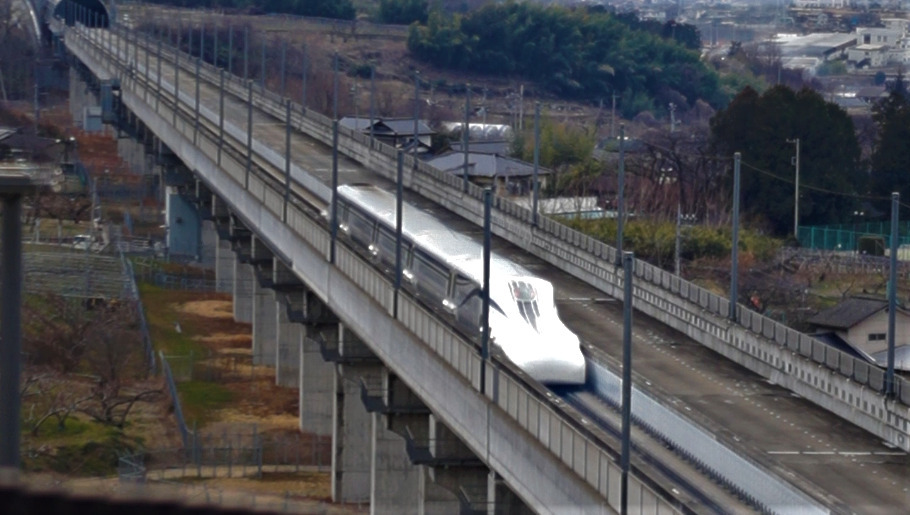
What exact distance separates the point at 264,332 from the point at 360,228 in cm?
1604

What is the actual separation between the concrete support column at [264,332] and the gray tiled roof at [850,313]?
1714 cm

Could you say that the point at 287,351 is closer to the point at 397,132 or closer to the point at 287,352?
the point at 287,352

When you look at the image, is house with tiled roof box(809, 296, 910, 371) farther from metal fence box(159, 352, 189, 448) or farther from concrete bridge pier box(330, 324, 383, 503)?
metal fence box(159, 352, 189, 448)

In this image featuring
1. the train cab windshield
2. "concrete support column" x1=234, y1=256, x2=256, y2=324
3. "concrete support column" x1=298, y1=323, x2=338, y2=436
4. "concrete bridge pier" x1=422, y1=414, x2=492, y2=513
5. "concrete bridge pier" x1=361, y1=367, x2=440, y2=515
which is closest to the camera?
the train cab windshield

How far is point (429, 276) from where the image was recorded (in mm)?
30281

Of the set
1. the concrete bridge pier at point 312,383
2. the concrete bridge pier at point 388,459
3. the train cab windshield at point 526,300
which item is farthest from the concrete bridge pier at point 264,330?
the train cab windshield at point 526,300

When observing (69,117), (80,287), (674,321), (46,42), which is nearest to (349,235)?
(674,321)

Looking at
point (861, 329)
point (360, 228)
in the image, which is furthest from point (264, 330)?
point (861, 329)

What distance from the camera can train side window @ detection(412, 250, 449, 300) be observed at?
2933 centimetres

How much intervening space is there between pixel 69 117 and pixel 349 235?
74982 millimetres

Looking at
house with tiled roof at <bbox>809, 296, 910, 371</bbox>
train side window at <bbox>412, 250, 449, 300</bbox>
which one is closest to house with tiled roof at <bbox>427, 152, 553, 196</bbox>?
house with tiled roof at <bbox>809, 296, 910, 371</bbox>

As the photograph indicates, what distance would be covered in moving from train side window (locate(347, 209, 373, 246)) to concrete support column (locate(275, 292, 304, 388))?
1238cm

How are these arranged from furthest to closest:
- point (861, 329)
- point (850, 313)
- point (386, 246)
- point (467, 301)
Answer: point (850, 313), point (861, 329), point (386, 246), point (467, 301)

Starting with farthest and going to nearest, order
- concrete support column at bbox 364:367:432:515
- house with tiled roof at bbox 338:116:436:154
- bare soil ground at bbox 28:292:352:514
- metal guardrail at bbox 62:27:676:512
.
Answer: house with tiled roof at bbox 338:116:436:154 < bare soil ground at bbox 28:292:352:514 < concrete support column at bbox 364:367:432:515 < metal guardrail at bbox 62:27:676:512
